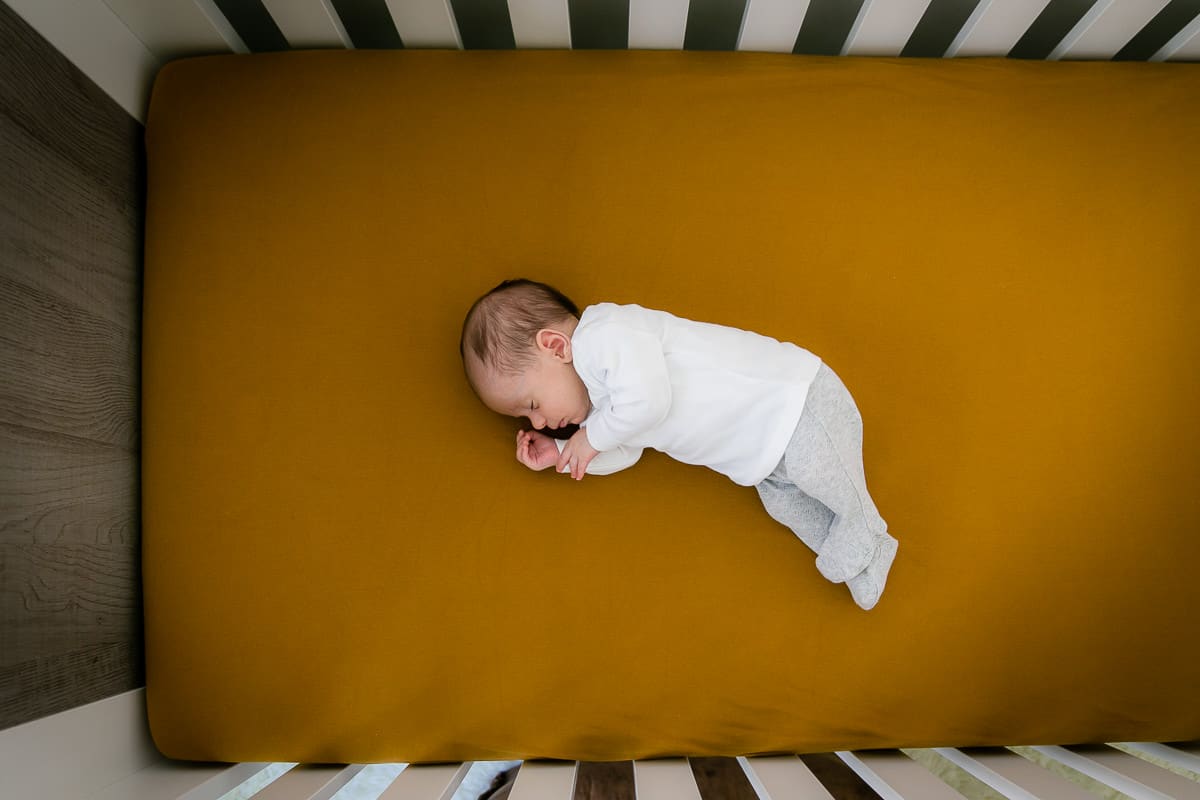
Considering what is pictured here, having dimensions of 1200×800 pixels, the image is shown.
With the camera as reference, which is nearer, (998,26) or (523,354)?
(523,354)

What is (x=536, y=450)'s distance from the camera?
138 centimetres

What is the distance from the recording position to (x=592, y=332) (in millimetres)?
1206

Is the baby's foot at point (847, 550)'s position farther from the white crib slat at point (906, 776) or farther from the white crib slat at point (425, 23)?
the white crib slat at point (425, 23)

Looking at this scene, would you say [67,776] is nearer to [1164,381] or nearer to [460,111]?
[460,111]

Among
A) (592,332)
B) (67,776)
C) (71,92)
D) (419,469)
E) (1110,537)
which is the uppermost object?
(71,92)

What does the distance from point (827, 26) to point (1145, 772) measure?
1543 mm

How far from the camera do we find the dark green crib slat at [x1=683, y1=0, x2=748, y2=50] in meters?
1.55

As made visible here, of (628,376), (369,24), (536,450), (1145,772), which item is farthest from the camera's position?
(369,24)

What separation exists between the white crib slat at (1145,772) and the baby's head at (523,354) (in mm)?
1128

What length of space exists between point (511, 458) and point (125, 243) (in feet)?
2.75

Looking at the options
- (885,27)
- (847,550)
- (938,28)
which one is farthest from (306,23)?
(847,550)

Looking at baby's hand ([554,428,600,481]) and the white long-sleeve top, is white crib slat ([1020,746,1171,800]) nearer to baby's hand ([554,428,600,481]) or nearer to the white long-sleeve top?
the white long-sleeve top

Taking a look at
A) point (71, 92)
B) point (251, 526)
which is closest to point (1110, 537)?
point (251, 526)

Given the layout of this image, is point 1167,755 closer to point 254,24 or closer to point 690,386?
point 690,386
